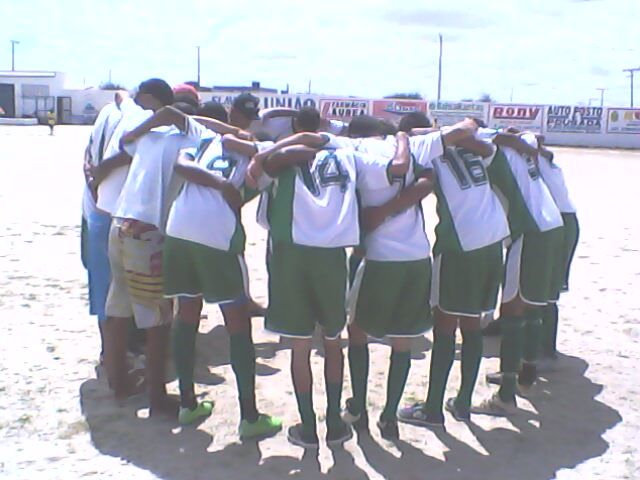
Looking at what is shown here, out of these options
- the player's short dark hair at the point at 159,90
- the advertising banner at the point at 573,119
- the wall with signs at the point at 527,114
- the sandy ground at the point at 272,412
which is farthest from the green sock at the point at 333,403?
the advertising banner at the point at 573,119

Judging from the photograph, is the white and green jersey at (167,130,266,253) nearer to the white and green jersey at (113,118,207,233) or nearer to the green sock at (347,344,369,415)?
the white and green jersey at (113,118,207,233)

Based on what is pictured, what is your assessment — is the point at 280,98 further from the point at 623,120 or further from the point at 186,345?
the point at 186,345

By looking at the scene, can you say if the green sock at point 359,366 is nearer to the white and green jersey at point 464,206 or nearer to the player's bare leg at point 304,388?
the player's bare leg at point 304,388

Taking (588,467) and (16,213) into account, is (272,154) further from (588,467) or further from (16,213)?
(16,213)

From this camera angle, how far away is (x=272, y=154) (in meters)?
4.56

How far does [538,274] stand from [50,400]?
3.22 m

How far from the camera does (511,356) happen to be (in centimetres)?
542

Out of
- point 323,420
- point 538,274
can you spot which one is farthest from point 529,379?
point 323,420

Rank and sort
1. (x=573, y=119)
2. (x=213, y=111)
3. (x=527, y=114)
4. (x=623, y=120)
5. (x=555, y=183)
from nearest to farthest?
(x=213, y=111) → (x=555, y=183) → (x=623, y=120) → (x=573, y=119) → (x=527, y=114)

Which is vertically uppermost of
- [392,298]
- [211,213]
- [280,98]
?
[280,98]

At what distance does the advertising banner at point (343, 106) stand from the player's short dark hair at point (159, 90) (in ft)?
166

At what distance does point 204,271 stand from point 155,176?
70 centimetres

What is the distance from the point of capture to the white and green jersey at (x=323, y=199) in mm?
4457

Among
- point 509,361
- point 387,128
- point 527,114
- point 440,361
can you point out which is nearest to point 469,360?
point 440,361
